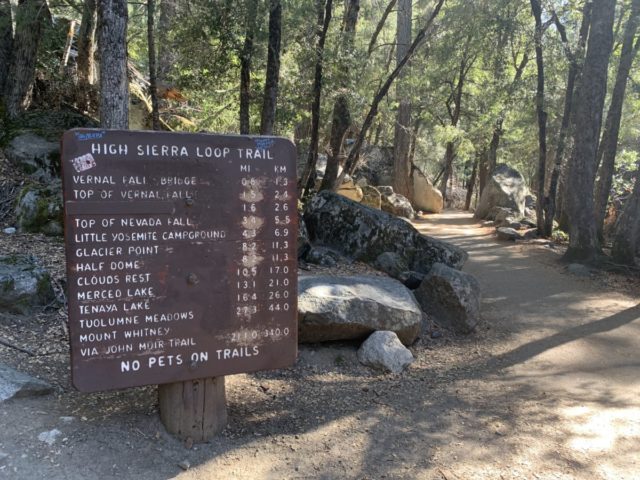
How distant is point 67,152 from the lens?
9.77ft

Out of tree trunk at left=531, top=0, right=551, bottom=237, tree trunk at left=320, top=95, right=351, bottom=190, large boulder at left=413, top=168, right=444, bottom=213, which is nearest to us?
tree trunk at left=320, top=95, right=351, bottom=190

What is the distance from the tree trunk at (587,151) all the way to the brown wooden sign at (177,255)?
9.28 metres

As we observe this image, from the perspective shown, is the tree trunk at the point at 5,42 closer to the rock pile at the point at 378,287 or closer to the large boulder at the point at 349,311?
the rock pile at the point at 378,287

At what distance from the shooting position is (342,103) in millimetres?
Answer: 11930

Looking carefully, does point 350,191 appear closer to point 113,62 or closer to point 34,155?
point 34,155

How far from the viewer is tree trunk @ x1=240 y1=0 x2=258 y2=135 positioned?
8734 mm

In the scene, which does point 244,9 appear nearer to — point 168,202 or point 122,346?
point 168,202

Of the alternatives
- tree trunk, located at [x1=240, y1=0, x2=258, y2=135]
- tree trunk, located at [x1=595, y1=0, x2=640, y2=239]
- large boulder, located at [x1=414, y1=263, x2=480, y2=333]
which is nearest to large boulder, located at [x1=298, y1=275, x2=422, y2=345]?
large boulder, located at [x1=414, y1=263, x2=480, y2=333]

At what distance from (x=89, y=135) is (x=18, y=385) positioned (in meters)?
2.00

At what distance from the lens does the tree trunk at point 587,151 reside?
1061 cm

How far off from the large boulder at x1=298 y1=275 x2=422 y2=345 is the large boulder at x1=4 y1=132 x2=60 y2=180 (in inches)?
195

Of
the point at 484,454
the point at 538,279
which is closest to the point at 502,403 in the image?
the point at 484,454

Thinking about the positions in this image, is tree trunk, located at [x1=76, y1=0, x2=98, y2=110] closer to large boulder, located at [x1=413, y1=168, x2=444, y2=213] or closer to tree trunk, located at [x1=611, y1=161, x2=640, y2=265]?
tree trunk, located at [x1=611, y1=161, x2=640, y2=265]

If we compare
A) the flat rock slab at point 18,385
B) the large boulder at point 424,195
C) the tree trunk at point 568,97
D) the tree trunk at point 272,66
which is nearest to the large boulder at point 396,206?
the large boulder at point 424,195
